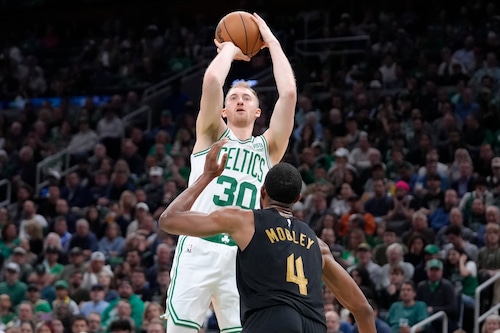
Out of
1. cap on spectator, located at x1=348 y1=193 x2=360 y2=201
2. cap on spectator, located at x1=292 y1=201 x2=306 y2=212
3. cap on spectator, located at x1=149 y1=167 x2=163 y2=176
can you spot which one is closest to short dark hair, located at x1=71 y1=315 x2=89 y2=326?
cap on spectator, located at x1=292 y1=201 x2=306 y2=212

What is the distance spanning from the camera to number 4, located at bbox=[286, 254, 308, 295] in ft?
19.2

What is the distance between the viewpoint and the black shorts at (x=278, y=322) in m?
5.71

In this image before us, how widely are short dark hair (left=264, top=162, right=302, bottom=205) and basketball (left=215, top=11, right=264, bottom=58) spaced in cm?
205

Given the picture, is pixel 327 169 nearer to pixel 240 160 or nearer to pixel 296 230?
pixel 240 160

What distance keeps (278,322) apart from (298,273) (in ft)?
1.05

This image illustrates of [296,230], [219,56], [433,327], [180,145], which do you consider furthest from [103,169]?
[296,230]

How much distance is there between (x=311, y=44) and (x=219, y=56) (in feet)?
44.3

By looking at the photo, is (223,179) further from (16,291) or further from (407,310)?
(16,291)

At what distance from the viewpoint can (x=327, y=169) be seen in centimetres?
1597

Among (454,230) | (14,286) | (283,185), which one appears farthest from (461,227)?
(283,185)

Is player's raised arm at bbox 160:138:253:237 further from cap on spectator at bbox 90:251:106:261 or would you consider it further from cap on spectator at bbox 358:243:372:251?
cap on spectator at bbox 90:251:106:261

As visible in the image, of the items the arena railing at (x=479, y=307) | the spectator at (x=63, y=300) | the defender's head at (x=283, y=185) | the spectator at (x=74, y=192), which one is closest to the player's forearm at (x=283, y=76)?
the defender's head at (x=283, y=185)

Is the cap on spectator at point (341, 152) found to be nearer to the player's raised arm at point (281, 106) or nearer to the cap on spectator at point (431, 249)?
the cap on spectator at point (431, 249)

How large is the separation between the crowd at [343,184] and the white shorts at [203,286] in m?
4.38
